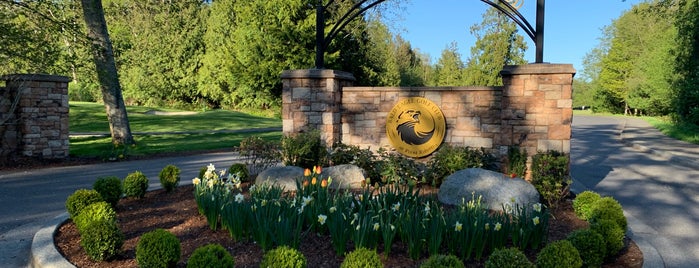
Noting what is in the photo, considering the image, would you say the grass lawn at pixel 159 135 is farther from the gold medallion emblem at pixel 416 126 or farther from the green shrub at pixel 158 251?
the green shrub at pixel 158 251

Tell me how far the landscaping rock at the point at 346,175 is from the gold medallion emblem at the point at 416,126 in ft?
5.98

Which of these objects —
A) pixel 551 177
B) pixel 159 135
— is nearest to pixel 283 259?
pixel 551 177

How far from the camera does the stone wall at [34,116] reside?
11.6 metres

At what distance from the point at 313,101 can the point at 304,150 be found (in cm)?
134

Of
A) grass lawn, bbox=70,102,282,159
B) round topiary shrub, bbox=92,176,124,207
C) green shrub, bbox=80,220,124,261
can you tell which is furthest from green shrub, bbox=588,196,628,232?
grass lawn, bbox=70,102,282,159

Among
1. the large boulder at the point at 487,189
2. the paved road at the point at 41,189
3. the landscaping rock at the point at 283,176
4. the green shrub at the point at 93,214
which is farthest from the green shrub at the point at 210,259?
the large boulder at the point at 487,189

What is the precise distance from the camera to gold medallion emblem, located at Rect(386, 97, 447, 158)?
8773 mm

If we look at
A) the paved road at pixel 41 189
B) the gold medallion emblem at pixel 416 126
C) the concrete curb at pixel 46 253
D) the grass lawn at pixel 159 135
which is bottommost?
the paved road at pixel 41 189

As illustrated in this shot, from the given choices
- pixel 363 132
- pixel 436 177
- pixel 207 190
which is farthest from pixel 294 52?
pixel 207 190

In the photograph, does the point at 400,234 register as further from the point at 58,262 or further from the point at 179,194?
the point at 179,194

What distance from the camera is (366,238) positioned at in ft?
13.7

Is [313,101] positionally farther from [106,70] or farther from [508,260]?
[106,70]

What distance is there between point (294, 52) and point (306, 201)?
23.7 meters

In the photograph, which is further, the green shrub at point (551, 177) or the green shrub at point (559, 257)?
the green shrub at point (551, 177)
